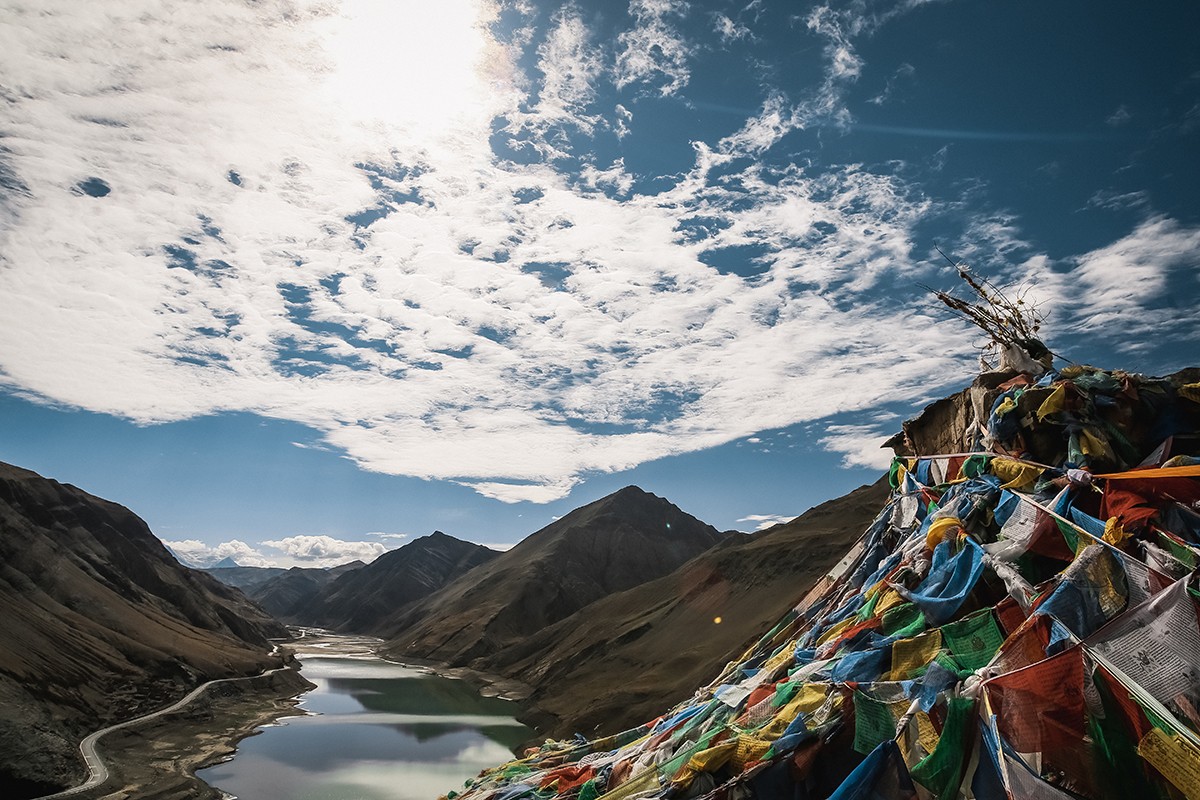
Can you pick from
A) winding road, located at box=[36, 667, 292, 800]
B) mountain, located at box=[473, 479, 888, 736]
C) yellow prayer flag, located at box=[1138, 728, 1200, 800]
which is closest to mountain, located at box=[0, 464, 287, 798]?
winding road, located at box=[36, 667, 292, 800]

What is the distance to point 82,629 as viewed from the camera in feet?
124

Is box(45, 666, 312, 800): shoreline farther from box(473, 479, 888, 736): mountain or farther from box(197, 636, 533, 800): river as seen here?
box(473, 479, 888, 736): mountain

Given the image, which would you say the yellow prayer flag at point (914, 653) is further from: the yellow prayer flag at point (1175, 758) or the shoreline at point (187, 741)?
the shoreline at point (187, 741)

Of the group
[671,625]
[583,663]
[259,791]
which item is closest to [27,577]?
[259,791]

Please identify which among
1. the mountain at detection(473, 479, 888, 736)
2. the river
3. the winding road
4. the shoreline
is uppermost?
the mountain at detection(473, 479, 888, 736)

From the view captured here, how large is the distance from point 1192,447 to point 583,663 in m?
46.6

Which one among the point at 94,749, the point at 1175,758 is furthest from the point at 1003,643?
the point at 94,749

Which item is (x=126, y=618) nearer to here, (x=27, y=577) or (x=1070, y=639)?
(x=27, y=577)

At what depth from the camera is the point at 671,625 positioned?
154 ft

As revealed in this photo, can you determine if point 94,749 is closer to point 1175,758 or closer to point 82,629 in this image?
point 82,629

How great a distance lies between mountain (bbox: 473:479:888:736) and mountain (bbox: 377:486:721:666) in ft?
65.7

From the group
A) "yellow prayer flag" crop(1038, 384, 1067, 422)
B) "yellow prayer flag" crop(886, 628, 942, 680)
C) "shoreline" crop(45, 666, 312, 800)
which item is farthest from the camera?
"shoreline" crop(45, 666, 312, 800)

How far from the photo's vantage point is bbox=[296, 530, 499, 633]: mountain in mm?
133875

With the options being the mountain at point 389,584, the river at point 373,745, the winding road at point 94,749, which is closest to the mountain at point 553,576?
the mountain at point 389,584
